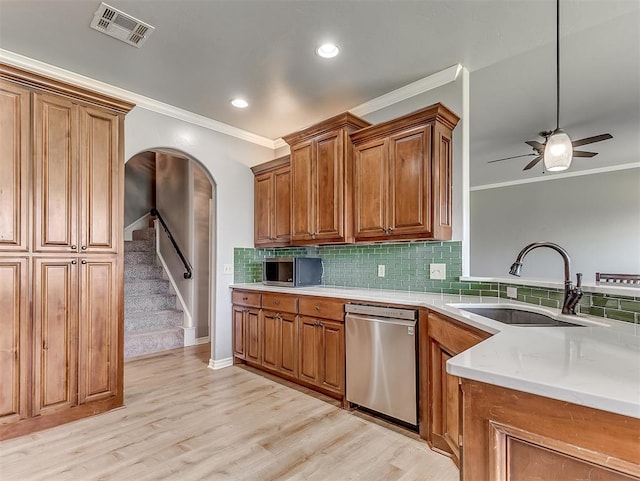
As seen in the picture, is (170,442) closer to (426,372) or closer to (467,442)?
(426,372)

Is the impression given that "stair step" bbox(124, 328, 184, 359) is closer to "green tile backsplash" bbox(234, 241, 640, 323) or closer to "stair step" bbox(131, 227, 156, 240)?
"green tile backsplash" bbox(234, 241, 640, 323)

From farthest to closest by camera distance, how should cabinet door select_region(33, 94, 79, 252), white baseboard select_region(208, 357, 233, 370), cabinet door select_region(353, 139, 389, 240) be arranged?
1. white baseboard select_region(208, 357, 233, 370)
2. cabinet door select_region(353, 139, 389, 240)
3. cabinet door select_region(33, 94, 79, 252)

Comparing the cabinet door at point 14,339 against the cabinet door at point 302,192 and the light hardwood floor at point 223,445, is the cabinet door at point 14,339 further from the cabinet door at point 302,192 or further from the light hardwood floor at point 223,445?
the cabinet door at point 302,192

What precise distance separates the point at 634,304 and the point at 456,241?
4.34ft

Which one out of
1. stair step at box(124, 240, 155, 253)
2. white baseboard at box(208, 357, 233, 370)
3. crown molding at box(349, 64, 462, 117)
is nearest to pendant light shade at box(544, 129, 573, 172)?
crown molding at box(349, 64, 462, 117)

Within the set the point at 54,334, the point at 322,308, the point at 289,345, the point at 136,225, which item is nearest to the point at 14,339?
the point at 54,334

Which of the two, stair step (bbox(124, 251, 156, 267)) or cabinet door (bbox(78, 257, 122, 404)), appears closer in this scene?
cabinet door (bbox(78, 257, 122, 404))

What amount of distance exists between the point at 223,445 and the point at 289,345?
1121 millimetres

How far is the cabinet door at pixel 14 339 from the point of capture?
7.21 feet

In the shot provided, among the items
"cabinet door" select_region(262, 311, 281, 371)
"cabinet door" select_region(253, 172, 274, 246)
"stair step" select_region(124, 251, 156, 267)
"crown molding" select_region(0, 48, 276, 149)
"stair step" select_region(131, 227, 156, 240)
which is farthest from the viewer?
"stair step" select_region(131, 227, 156, 240)

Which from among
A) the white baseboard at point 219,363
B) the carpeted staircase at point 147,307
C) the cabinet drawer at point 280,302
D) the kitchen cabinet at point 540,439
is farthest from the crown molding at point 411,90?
the carpeted staircase at point 147,307

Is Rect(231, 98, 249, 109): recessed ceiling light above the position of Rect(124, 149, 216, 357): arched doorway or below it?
above

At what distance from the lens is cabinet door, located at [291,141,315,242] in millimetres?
3324

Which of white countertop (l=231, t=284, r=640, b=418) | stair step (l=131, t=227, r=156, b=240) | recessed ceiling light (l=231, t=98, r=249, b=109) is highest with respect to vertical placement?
recessed ceiling light (l=231, t=98, r=249, b=109)
